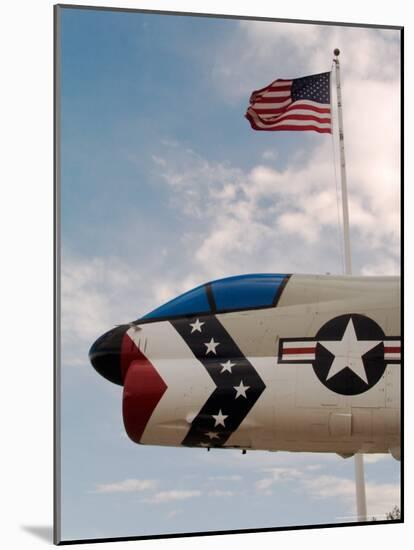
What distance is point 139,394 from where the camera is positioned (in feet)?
25.1

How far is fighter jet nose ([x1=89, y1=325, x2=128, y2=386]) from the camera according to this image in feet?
24.3

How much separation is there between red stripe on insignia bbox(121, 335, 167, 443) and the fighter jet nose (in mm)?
78

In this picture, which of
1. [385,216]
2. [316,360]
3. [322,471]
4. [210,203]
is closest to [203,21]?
[210,203]

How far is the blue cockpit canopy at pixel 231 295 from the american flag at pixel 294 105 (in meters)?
1.23

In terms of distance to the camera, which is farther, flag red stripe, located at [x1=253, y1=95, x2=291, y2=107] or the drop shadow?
flag red stripe, located at [x1=253, y1=95, x2=291, y2=107]

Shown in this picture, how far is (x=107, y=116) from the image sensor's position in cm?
746

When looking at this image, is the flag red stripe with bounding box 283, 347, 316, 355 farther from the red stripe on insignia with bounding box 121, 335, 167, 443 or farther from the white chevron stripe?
the red stripe on insignia with bounding box 121, 335, 167, 443

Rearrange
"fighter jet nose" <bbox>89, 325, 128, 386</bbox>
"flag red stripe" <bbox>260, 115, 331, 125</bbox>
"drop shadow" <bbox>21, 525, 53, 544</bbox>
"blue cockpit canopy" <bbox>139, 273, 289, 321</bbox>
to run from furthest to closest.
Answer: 1. "flag red stripe" <bbox>260, 115, 331, 125</bbox>
2. "blue cockpit canopy" <bbox>139, 273, 289, 321</bbox>
3. "fighter jet nose" <bbox>89, 325, 128, 386</bbox>
4. "drop shadow" <bbox>21, 525, 53, 544</bbox>

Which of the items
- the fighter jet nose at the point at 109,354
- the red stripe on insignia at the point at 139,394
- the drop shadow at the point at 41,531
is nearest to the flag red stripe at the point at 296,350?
the red stripe on insignia at the point at 139,394

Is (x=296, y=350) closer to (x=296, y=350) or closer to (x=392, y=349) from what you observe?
(x=296, y=350)

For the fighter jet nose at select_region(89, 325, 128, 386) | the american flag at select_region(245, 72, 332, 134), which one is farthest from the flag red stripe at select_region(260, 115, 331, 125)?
the fighter jet nose at select_region(89, 325, 128, 386)

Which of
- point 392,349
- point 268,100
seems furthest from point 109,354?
point 268,100

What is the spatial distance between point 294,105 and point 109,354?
2.49 m

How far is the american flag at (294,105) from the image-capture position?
7.81 meters
